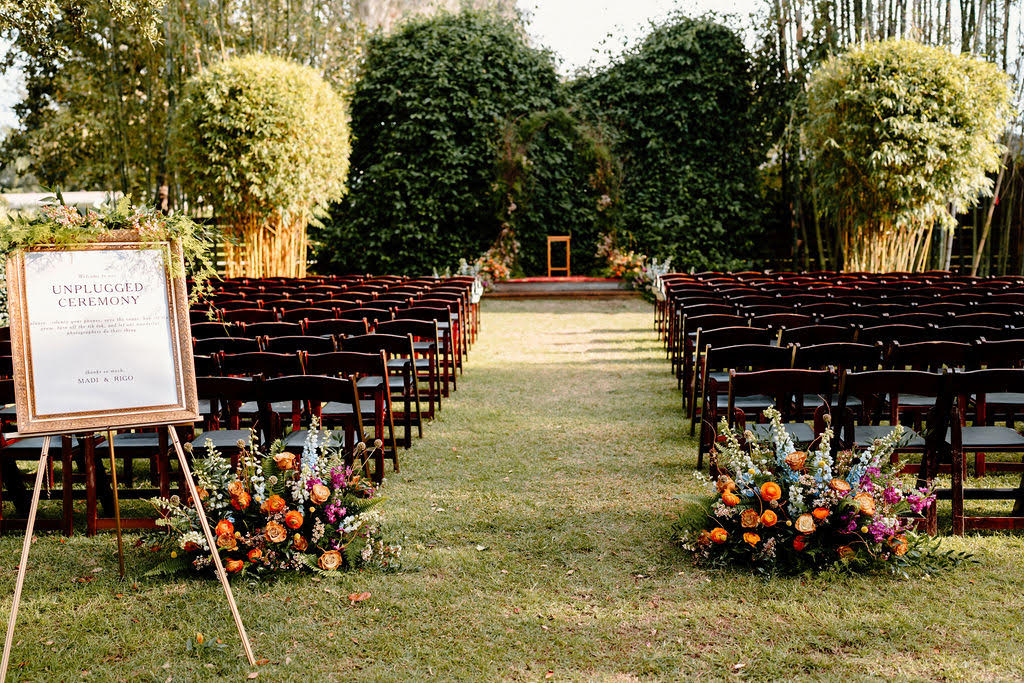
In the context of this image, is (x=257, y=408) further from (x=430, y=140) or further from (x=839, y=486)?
(x=430, y=140)

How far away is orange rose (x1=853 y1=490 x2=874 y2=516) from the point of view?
3.65 meters

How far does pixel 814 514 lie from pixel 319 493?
6.91ft

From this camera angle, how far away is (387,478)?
5.45m

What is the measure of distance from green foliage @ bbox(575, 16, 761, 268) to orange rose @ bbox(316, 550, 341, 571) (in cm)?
1656

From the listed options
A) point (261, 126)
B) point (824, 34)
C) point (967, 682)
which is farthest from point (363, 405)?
point (824, 34)

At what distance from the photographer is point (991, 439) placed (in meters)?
4.30

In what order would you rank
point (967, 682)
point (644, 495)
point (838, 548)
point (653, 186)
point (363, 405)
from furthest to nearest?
1. point (653, 186)
2. point (363, 405)
3. point (644, 495)
4. point (838, 548)
5. point (967, 682)

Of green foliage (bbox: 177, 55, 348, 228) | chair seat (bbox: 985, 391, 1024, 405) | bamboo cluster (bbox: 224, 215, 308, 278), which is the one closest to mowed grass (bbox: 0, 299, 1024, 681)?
chair seat (bbox: 985, 391, 1024, 405)

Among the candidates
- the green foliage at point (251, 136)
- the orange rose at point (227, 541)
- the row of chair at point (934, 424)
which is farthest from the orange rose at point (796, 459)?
the green foliage at point (251, 136)

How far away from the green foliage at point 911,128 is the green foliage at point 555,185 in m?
6.53

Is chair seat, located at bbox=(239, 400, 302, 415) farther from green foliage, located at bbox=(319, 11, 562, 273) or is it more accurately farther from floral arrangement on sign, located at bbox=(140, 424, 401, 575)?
green foliage, located at bbox=(319, 11, 562, 273)

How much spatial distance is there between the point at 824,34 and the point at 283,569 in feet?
58.5

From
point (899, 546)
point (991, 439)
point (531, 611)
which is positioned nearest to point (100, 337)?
point (531, 611)

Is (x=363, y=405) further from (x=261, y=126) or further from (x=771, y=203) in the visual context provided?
(x=771, y=203)
